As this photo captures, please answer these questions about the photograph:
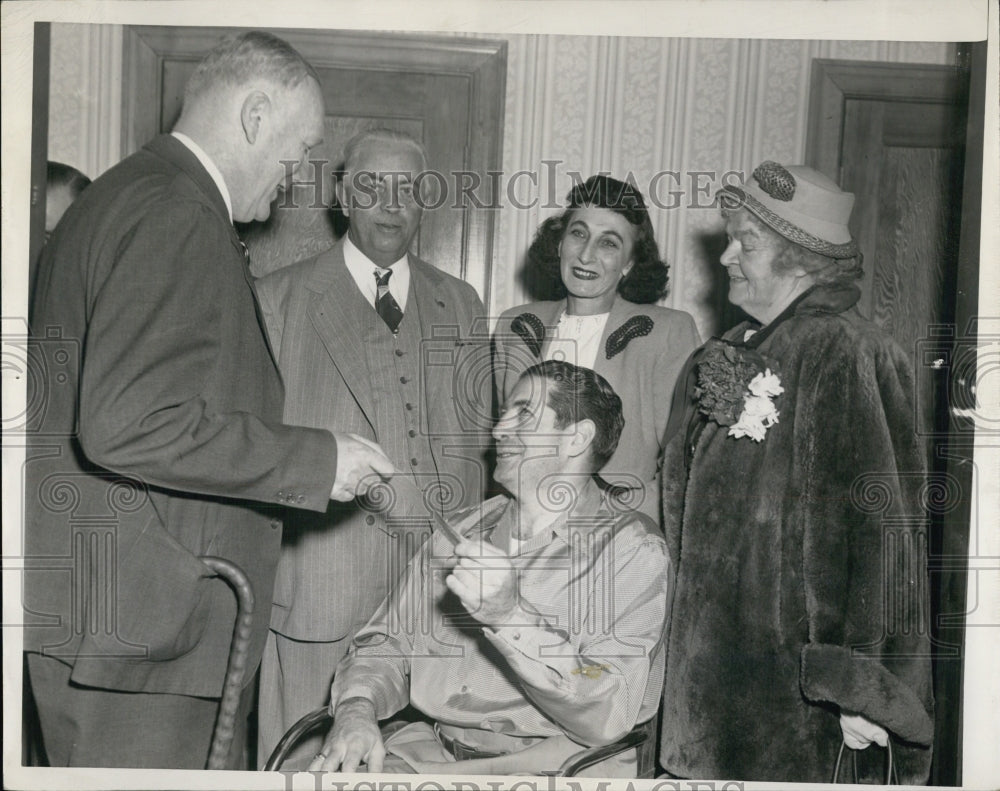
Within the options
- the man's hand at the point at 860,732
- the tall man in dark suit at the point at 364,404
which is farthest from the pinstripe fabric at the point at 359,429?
the man's hand at the point at 860,732

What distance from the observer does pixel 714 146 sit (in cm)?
274

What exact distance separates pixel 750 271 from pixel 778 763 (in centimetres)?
118

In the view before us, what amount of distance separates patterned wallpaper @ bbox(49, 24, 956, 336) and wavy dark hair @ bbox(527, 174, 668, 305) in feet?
0.09

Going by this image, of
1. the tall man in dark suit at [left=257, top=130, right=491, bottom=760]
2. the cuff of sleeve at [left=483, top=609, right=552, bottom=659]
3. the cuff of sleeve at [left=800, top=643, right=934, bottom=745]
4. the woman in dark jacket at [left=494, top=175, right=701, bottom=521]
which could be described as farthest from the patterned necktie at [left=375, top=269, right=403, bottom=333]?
the cuff of sleeve at [left=800, top=643, right=934, bottom=745]

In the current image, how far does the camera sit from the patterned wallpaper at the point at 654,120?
8.87ft

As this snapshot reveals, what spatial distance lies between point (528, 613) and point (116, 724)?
961mm

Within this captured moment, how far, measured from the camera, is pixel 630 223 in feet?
8.88

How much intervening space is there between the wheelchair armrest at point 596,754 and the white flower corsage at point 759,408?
2.39 ft

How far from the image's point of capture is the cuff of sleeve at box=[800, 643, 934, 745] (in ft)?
8.24

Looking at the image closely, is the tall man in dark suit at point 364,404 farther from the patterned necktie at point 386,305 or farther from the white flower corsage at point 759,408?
the white flower corsage at point 759,408

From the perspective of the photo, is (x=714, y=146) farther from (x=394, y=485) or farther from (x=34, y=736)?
(x=34, y=736)

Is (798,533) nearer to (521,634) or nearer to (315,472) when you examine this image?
(521,634)

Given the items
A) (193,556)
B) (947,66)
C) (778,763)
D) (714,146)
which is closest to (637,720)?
(778,763)

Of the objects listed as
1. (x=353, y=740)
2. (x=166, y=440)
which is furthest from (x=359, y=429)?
(x=353, y=740)
